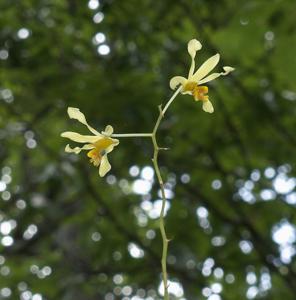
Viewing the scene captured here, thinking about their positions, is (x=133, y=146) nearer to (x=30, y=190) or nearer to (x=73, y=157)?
(x=73, y=157)

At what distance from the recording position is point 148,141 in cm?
279

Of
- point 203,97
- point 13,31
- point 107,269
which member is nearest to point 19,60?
point 13,31

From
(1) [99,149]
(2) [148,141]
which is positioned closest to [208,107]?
(1) [99,149]

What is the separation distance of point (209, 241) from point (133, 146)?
58cm

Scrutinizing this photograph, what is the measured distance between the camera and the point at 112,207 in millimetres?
2955

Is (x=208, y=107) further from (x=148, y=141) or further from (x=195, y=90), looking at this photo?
(x=148, y=141)

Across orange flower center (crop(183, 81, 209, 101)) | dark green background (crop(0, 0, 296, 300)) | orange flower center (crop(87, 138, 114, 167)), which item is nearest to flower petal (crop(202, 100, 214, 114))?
orange flower center (crop(183, 81, 209, 101))

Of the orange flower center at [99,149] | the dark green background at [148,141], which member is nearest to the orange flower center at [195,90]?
the orange flower center at [99,149]

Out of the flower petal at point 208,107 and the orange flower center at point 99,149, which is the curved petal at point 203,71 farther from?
the orange flower center at point 99,149

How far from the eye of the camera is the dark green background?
8.39 feet

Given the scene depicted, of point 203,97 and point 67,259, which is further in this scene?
point 67,259

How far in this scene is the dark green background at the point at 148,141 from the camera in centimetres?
256

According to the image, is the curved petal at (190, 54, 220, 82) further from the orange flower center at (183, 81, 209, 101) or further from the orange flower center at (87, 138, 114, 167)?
the orange flower center at (87, 138, 114, 167)

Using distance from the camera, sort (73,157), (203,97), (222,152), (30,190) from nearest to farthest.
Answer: (203,97), (73,157), (222,152), (30,190)
